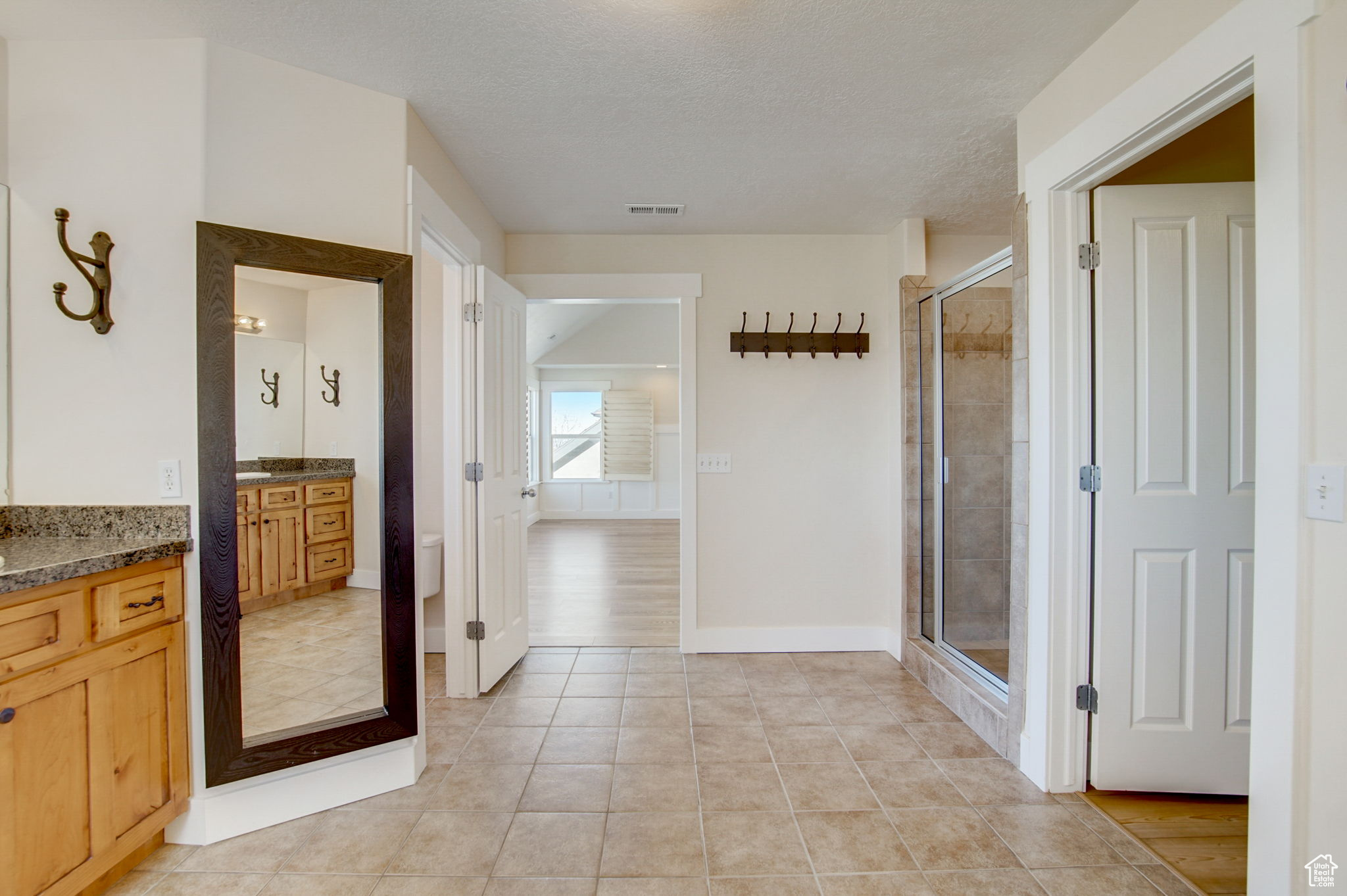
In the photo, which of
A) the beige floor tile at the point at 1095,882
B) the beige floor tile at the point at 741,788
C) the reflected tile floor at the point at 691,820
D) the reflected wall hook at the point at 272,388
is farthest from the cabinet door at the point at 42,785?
the beige floor tile at the point at 1095,882

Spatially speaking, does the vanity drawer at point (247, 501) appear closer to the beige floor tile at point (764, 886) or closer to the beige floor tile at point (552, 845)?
the beige floor tile at point (552, 845)

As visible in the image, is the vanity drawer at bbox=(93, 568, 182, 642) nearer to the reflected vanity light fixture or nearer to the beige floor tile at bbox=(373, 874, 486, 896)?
the reflected vanity light fixture

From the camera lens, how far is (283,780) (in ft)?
6.15

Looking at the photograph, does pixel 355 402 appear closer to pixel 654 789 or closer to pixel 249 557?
pixel 249 557

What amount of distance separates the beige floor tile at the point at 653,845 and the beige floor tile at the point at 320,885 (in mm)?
627

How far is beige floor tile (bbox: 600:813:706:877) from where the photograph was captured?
1.65m

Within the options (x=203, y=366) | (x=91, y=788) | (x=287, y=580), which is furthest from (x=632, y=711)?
(x=203, y=366)

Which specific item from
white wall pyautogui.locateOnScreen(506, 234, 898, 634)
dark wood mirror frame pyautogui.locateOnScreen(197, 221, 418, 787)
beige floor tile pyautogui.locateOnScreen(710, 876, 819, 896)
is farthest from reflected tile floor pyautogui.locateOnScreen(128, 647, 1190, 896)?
white wall pyautogui.locateOnScreen(506, 234, 898, 634)

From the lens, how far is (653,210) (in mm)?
3115

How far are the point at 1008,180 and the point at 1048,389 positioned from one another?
1.34m

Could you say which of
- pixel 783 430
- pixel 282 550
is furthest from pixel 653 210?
pixel 282 550

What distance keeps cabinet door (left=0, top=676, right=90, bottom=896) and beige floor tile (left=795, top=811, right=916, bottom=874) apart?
1.84 m

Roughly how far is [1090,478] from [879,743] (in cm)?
127

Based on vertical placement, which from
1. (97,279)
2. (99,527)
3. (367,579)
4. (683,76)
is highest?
(683,76)
